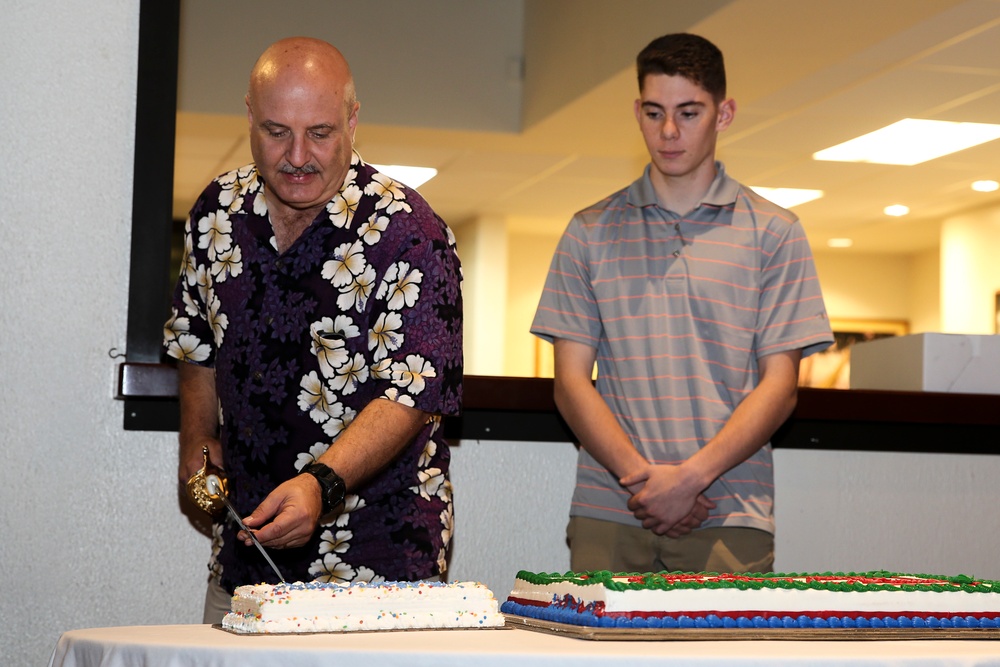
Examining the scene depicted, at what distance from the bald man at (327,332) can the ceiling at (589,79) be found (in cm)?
308

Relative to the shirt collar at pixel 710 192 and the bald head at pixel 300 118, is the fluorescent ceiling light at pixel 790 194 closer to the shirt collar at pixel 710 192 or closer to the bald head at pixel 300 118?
the shirt collar at pixel 710 192

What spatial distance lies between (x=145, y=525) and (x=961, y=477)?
1802 millimetres

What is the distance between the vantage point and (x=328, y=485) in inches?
62.8

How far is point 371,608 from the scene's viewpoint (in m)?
1.30

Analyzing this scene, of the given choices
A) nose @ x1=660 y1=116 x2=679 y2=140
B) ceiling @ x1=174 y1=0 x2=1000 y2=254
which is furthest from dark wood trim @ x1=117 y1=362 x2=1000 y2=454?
ceiling @ x1=174 y1=0 x2=1000 y2=254

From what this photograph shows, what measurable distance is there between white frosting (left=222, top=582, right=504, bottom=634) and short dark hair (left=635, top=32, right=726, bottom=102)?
1.24 metres

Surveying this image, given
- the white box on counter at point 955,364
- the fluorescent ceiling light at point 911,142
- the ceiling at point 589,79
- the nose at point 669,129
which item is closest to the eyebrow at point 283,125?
the nose at point 669,129

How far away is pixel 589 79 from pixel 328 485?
4.53 meters

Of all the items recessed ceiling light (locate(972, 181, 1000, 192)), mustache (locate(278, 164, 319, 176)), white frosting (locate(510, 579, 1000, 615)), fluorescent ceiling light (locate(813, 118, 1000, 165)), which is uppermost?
fluorescent ceiling light (locate(813, 118, 1000, 165))

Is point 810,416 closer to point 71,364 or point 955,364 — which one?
point 955,364

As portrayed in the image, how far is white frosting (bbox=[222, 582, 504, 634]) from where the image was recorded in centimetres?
127

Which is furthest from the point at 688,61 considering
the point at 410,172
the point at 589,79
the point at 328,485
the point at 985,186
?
the point at 985,186

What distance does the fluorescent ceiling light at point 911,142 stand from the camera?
655 cm

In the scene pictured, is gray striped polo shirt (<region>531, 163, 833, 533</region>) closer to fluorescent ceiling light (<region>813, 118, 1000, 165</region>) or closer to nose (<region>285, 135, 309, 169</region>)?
nose (<region>285, 135, 309, 169</region>)
